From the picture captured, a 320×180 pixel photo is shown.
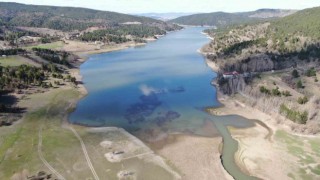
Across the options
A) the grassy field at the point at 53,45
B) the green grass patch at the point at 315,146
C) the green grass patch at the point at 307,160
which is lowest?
the green grass patch at the point at 307,160

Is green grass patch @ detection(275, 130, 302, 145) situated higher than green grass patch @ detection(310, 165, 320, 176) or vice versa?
green grass patch @ detection(275, 130, 302, 145)

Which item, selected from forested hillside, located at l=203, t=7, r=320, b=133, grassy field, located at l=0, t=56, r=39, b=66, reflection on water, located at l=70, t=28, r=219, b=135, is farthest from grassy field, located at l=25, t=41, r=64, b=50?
forested hillside, located at l=203, t=7, r=320, b=133

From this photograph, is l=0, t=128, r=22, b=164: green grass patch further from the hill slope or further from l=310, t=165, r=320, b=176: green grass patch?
the hill slope

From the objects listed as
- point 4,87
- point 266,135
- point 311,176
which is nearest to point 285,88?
point 266,135

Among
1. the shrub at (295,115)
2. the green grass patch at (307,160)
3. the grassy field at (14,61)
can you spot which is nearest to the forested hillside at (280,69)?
the shrub at (295,115)

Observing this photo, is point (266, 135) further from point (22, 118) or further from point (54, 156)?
point (22, 118)

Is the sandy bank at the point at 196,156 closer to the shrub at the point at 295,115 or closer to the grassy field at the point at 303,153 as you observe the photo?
the grassy field at the point at 303,153

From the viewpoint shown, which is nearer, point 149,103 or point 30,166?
point 30,166

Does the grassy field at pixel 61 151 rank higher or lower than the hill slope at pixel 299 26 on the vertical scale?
lower
